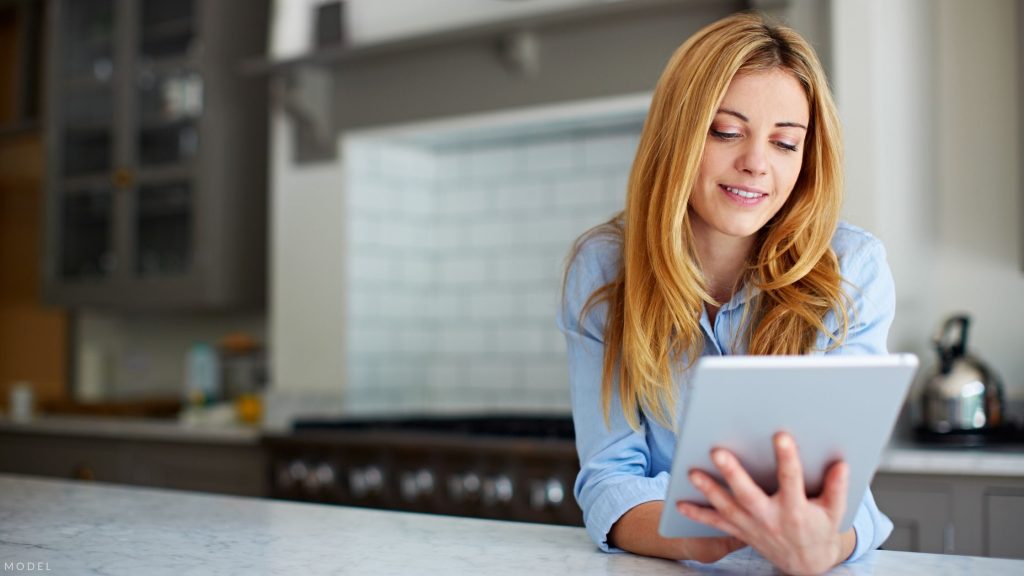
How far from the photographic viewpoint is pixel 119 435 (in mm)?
4105

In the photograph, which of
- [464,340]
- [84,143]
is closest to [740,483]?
[464,340]

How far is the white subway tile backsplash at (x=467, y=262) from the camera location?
3.69 m

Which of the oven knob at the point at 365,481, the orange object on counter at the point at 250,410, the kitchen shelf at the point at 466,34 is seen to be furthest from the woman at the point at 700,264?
the orange object on counter at the point at 250,410

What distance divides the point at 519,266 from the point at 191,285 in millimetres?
1405

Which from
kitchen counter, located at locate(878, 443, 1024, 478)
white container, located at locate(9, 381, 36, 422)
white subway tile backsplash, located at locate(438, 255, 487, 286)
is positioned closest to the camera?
kitchen counter, located at locate(878, 443, 1024, 478)

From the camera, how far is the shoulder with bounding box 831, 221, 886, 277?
1.38 metres

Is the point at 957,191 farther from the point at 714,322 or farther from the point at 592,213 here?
the point at 714,322

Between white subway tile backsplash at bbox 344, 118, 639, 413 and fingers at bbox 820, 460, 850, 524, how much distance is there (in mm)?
2631

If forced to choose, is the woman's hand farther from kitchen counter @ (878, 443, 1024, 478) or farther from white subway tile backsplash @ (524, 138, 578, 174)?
white subway tile backsplash @ (524, 138, 578, 174)

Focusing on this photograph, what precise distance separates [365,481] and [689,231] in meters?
2.08

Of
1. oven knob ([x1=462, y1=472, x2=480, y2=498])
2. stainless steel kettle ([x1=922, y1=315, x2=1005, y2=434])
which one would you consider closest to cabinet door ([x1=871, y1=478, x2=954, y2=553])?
stainless steel kettle ([x1=922, y1=315, x2=1005, y2=434])

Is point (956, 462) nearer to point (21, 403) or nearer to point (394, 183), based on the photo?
point (394, 183)

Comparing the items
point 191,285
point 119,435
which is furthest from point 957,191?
point 119,435

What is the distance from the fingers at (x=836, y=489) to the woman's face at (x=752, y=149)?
1.46ft
